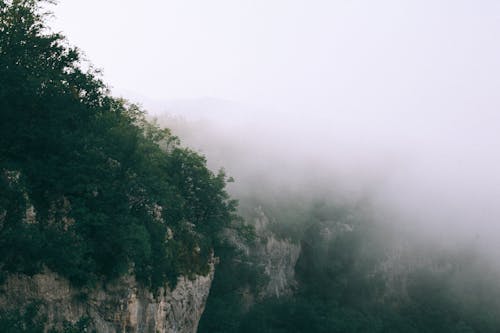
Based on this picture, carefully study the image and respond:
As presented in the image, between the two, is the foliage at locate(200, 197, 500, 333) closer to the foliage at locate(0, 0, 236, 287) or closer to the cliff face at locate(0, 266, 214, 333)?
the cliff face at locate(0, 266, 214, 333)

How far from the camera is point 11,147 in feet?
77.1

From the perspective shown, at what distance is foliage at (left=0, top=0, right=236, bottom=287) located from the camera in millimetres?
22234

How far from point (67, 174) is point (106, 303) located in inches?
286

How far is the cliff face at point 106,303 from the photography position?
2162 cm

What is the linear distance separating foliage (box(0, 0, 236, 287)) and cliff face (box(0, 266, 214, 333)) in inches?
25.5

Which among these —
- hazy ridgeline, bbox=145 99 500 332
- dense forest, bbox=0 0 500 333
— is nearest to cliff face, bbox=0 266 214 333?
dense forest, bbox=0 0 500 333

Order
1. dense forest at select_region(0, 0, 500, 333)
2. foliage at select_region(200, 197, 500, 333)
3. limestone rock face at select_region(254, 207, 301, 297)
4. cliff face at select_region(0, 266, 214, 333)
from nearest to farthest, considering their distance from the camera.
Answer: cliff face at select_region(0, 266, 214, 333) → dense forest at select_region(0, 0, 500, 333) → foliage at select_region(200, 197, 500, 333) → limestone rock face at select_region(254, 207, 301, 297)

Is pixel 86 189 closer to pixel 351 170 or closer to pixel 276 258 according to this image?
pixel 276 258

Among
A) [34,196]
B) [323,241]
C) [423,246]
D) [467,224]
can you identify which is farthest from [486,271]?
[34,196]

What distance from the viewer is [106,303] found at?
25844 millimetres

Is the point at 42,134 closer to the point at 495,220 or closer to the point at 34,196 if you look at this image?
the point at 34,196

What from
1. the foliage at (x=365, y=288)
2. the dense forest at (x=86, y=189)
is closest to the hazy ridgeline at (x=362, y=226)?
the foliage at (x=365, y=288)

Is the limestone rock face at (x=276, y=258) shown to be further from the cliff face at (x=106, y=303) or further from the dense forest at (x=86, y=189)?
the cliff face at (x=106, y=303)

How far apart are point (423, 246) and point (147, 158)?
93.8m
